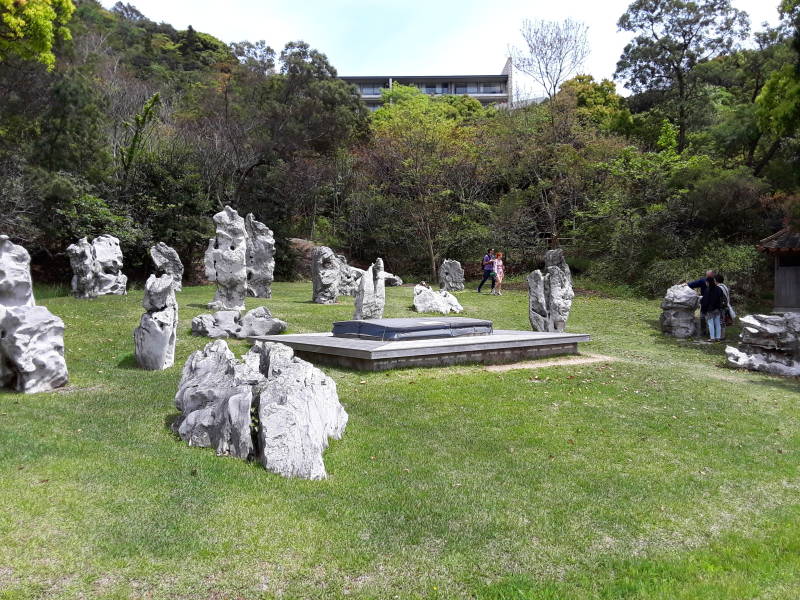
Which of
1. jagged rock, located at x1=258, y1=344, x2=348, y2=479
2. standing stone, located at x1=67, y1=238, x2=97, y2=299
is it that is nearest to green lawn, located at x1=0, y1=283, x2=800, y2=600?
jagged rock, located at x1=258, y1=344, x2=348, y2=479

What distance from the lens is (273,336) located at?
12.1 meters

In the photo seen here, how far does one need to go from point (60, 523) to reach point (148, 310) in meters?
6.08

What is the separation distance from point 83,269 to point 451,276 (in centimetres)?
1275

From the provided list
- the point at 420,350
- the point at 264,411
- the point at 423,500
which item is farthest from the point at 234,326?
the point at 423,500

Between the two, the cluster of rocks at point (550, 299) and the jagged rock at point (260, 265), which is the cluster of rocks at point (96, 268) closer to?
the jagged rock at point (260, 265)

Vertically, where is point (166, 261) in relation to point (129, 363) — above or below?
above

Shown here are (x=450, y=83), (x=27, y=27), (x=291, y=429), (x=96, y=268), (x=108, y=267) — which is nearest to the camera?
(x=291, y=429)

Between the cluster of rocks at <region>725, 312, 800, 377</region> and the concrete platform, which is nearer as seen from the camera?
the concrete platform

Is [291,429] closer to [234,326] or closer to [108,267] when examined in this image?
[234,326]

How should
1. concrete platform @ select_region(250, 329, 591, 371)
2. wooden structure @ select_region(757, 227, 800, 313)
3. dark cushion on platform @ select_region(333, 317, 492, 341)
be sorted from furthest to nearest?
1. wooden structure @ select_region(757, 227, 800, 313)
2. dark cushion on platform @ select_region(333, 317, 492, 341)
3. concrete platform @ select_region(250, 329, 591, 371)

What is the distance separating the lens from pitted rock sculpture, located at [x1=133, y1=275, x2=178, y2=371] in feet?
32.3

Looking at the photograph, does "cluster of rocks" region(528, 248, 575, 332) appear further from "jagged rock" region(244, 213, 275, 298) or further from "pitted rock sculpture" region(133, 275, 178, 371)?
"jagged rock" region(244, 213, 275, 298)

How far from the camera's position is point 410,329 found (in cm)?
1109

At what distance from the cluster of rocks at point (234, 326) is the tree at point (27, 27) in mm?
9912
